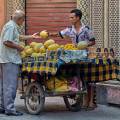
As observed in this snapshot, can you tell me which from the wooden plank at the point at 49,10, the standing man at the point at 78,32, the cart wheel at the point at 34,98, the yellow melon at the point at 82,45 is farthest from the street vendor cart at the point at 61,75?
the wooden plank at the point at 49,10

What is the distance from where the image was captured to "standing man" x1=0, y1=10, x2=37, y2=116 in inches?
355

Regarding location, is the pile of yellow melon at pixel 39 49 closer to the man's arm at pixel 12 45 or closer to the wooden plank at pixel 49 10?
the man's arm at pixel 12 45

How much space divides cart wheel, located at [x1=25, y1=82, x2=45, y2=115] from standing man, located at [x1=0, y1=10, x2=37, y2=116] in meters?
0.25

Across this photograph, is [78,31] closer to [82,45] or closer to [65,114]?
[82,45]

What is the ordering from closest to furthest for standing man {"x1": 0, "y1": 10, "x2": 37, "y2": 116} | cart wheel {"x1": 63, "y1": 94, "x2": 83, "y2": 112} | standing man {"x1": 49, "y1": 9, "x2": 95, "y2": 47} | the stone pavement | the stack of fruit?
the stack of fruit < standing man {"x1": 0, "y1": 10, "x2": 37, "y2": 116} < the stone pavement < standing man {"x1": 49, "y1": 9, "x2": 95, "y2": 47} < cart wheel {"x1": 63, "y1": 94, "x2": 83, "y2": 112}

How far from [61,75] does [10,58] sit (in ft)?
2.89

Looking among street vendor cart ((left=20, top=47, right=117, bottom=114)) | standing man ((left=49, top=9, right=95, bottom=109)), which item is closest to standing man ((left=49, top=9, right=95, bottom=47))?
standing man ((left=49, top=9, right=95, bottom=109))

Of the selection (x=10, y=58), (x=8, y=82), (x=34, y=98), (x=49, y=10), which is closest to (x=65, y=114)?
(x=34, y=98)

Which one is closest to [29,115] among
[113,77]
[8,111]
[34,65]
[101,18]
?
[8,111]

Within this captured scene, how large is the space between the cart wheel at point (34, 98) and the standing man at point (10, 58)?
25 cm

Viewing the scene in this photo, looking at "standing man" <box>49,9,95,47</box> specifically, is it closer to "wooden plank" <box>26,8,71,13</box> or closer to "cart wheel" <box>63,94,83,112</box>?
"cart wheel" <box>63,94,83,112</box>

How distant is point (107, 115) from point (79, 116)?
1.68 ft

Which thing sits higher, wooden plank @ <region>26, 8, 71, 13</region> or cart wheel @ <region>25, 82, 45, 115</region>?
wooden plank @ <region>26, 8, 71, 13</region>

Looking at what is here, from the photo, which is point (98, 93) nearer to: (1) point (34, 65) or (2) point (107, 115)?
(2) point (107, 115)
